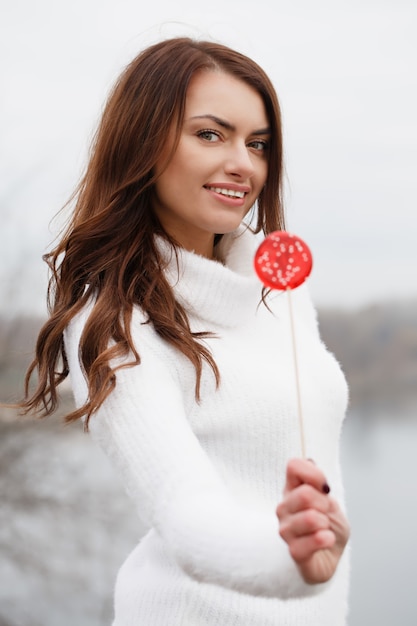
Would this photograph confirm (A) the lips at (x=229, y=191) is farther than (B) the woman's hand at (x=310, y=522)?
Yes

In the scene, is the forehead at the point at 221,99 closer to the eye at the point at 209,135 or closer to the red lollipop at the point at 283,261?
the eye at the point at 209,135

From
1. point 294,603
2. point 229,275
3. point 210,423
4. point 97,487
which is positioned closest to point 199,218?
point 229,275

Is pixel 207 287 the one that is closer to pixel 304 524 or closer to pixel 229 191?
pixel 229 191

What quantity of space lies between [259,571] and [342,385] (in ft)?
1.72

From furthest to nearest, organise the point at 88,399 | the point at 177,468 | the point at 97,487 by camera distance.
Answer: the point at 97,487 < the point at 88,399 < the point at 177,468

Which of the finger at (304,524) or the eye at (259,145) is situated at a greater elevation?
the eye at (259,145)

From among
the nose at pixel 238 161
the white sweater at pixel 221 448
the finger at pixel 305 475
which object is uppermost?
the nose at pixel 238 161

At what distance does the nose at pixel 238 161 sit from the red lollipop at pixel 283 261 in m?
0.24

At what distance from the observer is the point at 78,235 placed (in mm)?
1240

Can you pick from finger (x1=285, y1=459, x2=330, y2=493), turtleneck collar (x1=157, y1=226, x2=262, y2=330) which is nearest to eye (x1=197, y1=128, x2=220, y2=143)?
turtleneck collar (x1=157, y1=226, x2=262, y2=330)

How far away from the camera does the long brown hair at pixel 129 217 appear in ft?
3.79

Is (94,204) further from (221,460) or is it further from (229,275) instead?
(221,460)

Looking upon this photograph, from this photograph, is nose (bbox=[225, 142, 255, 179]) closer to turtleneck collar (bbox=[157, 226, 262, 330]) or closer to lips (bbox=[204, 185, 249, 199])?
lips (bbox=[204, 185, 249, 199])

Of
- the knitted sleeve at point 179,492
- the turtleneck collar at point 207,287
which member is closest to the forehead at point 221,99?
the turtleneck collar at point 207,287
